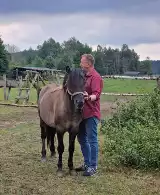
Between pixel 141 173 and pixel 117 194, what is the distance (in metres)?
1.31

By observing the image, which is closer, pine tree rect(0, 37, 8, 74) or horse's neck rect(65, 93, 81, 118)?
horse's neck rect(65, 93, 81, 118)

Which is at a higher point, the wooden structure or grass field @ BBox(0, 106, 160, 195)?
the wooden structure

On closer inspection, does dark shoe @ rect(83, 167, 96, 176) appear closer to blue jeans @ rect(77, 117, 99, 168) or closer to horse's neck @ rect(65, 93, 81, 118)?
blue jeans @ rect(77, 117, 99, 168)

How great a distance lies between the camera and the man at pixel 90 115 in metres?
6.72

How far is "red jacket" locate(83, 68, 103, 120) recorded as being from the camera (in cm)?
671

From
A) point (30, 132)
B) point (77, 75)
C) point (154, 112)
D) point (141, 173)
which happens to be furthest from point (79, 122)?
point (30, 132)

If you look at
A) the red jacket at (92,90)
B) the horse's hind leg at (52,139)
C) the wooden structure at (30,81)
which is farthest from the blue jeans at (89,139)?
the wooden structure at (30,81)

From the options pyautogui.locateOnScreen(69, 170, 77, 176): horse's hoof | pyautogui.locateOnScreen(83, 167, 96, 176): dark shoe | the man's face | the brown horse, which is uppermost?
the man's face

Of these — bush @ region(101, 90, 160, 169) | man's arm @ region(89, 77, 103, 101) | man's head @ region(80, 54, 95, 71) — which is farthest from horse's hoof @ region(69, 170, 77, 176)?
man's head @ region(80, 54, 95, 71)

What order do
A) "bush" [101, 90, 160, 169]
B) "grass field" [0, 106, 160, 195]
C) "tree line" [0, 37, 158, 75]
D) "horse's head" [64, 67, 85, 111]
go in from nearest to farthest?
1. "grass field" [0, 106, 160, 195]
2. "horse's head" [64, 67, 85, 111]
3. "bush" [101, 90, 160, 169]
4. "tree line" [0, 37, 158, 75]

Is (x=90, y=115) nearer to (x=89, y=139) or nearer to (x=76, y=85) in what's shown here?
(x=89, y=139)

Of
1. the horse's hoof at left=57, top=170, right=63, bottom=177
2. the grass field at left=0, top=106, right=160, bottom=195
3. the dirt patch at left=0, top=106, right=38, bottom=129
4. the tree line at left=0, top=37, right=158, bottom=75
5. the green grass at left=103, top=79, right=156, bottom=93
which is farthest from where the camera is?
the tree line at left=0, top=37, right=158, bottom=75

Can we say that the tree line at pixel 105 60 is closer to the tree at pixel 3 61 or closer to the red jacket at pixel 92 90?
the tree at pixel 3 61

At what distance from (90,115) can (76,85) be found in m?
0.61
